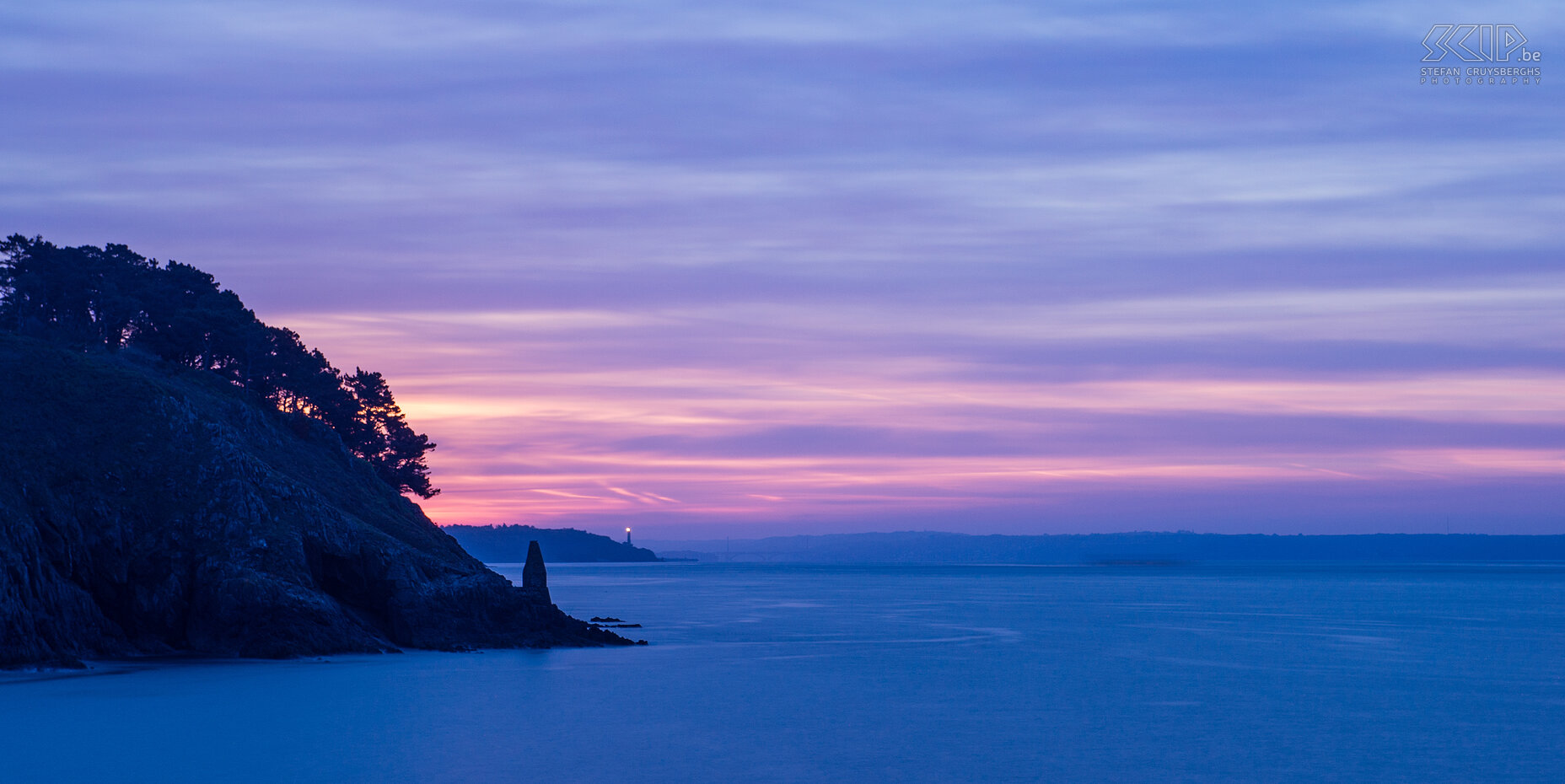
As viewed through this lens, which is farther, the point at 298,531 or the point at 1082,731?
the point at 298,531

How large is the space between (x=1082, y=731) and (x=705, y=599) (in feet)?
290

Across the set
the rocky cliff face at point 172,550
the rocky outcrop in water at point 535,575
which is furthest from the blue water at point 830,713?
Result: the rocky outcrop in water at point 535,575

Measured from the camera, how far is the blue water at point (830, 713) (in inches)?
1257

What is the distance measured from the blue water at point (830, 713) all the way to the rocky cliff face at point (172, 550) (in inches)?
101

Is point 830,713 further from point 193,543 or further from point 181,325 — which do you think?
point 181,325

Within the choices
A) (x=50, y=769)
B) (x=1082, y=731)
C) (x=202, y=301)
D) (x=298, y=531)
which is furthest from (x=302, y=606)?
(x=202, y=301)

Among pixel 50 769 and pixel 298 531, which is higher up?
pixel 298 531

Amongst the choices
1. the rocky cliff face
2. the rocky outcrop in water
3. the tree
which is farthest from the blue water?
the tree

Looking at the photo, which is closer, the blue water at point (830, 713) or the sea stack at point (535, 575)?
the blue water at point (830, 713)

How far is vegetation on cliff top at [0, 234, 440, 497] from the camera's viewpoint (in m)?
83.8

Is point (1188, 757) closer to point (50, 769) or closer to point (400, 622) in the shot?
point (50, 769)

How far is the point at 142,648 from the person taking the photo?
5038cm

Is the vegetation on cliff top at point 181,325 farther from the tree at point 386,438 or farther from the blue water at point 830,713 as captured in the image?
the blue water at point 830,713

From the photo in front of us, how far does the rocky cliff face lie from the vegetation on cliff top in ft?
77.7
